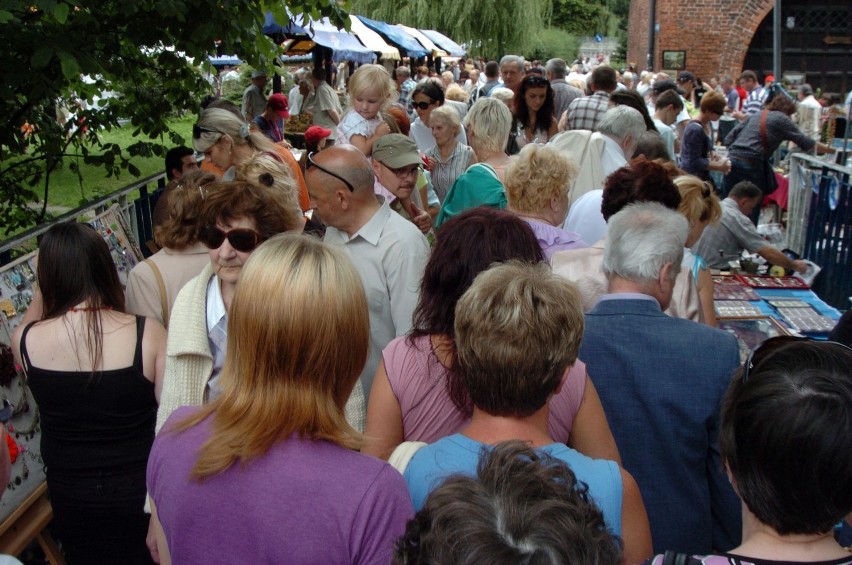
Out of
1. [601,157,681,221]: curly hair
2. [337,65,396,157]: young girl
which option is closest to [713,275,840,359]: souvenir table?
[601,157,681,221]: curly hair

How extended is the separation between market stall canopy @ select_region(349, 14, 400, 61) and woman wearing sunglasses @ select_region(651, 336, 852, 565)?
14632mm

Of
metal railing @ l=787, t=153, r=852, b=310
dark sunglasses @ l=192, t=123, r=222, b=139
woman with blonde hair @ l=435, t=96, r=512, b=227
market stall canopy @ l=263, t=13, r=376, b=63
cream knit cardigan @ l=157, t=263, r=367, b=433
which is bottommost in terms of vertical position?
metal railing @ l=787, t=153, r=852, b=310

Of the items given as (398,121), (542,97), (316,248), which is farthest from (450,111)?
(316,248)

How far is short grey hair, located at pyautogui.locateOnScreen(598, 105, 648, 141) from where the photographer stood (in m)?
5.63

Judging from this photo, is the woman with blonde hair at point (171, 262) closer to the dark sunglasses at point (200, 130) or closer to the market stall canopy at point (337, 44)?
the dark sunglasses at point (200, 130)

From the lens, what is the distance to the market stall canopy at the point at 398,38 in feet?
58.9

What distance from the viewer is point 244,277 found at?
5.98 feet

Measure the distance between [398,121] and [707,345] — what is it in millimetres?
4961

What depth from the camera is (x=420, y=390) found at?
2.38m

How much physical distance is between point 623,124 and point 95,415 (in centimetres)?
411

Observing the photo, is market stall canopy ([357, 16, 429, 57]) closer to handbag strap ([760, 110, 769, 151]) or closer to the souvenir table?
handbag strap ([760, 110, 769, 151])

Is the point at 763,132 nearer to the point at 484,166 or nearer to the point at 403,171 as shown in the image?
the point at 484,166

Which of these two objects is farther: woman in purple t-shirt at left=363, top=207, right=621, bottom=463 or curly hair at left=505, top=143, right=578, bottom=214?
curly hair at left=505, top=143, right=578, bottom=214

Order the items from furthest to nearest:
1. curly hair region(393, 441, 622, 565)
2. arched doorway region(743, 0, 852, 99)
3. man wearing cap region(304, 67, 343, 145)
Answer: arched doorway region(743, 0, 852, 99) → man wearing cap region(304, 67, 343, 145) → curly hair region(393, 441, 622, 565)
